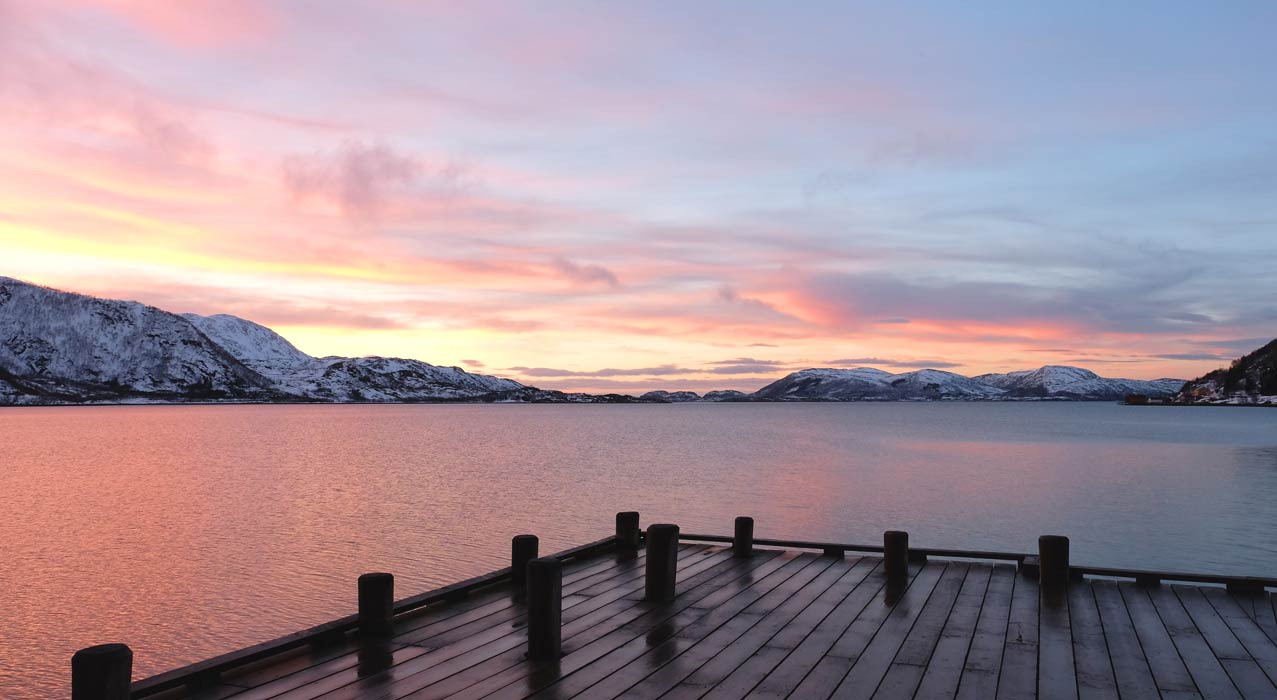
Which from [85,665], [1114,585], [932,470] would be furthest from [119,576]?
[932,470]

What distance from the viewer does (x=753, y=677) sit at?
8578 mm

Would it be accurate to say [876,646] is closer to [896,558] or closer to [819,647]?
[819,647]

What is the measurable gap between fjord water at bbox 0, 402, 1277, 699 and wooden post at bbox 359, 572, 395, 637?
1004 cm

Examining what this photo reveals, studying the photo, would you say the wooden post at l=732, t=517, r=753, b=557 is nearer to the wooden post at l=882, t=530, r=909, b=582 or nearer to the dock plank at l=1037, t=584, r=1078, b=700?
the wooden post at l=882, t=530, r=909, b=582

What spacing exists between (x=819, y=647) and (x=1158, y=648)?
384cm

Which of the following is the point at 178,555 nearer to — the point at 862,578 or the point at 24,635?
the point at 24,635

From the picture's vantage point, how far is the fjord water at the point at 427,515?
22.5 metres

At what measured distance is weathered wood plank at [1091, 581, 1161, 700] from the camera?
8242 mm

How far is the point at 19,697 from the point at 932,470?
57.7 metres

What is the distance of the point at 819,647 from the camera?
9648 mm

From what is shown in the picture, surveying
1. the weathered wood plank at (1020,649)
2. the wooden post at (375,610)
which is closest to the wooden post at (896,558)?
the weathered wood plank at (1020,649)

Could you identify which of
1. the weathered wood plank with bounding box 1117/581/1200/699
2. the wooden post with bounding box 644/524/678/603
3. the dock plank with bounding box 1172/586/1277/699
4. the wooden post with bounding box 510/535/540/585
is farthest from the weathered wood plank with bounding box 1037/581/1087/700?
the wooden post with bounding box 510/535/540/585

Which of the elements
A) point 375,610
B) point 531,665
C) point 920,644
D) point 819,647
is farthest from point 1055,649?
point 375,610

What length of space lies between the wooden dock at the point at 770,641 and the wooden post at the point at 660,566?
3 cm
